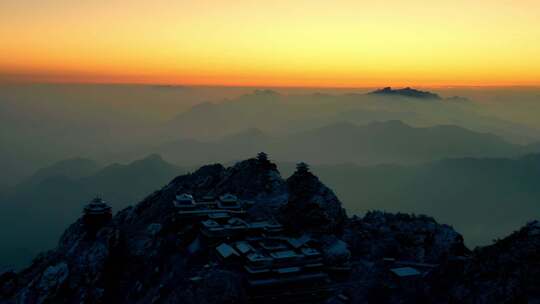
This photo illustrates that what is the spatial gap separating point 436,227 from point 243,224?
30.2 meters

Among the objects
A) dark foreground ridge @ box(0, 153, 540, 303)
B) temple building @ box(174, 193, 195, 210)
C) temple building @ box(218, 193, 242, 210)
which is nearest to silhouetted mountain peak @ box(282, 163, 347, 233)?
dark foreground ridge @ box(0, 153, 540, 303)

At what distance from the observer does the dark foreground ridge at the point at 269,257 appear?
4825cm

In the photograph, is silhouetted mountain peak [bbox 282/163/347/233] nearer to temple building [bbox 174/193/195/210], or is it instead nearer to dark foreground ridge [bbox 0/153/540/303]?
dark foreground ridge [bbox 0/153/540/303]

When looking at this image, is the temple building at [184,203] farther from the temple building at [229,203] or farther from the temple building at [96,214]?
the temple building at [96,214]

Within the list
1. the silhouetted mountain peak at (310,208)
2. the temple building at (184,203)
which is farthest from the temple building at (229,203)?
the silhouetted mountain peak at (310,208)

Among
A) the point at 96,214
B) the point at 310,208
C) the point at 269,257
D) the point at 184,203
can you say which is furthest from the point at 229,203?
the point at 96,214

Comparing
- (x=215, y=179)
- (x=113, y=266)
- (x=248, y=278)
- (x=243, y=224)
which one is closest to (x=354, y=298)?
(x=248, y=278)

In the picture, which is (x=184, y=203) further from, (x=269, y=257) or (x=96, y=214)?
(x=269, y=257)

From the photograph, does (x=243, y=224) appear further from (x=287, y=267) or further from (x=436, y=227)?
(x=436, y=227)

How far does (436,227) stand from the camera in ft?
231

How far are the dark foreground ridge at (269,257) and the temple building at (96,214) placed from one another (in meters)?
0.18

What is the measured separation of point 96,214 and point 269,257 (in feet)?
135

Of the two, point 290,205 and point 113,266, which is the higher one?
point 290,205

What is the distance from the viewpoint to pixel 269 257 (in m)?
56.3
